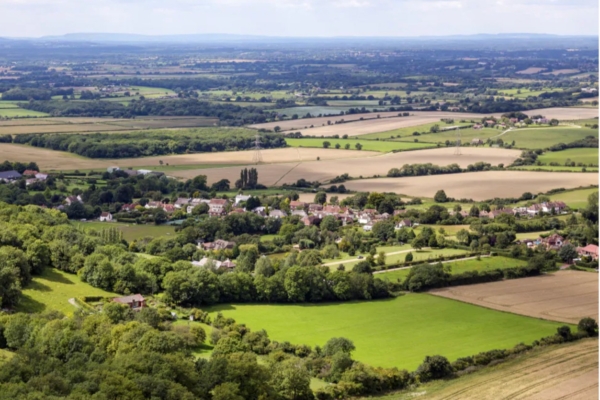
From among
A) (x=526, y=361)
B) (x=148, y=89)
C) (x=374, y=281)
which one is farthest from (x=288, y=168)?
→ (x=148, y=89)

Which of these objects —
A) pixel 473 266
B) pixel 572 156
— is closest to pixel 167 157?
pixel 572 156

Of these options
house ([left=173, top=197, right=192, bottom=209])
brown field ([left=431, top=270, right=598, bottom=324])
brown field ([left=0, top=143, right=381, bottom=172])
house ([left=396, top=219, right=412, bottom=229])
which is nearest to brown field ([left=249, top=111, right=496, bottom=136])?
brown field ([left=0, top=143, right=381, bottom=172])

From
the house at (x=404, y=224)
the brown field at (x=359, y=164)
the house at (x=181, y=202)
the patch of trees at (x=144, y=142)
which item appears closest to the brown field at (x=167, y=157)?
the brown field at (x=359, y=164)

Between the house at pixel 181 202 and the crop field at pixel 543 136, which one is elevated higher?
the crop field at pixel 543 136

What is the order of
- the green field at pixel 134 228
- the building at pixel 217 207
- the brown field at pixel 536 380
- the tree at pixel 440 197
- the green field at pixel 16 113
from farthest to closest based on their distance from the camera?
the green field at pixel 16 113
the tree at pixel 440 197
the building at pixel 217 207
the green field at pixel 134 228
the brown field at pixel 536 380

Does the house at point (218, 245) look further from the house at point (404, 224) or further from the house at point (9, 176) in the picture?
the house at point (9, 176)

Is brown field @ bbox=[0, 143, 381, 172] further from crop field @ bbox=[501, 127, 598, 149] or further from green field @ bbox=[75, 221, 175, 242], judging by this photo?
green field @ bbox=[75, 221, 175, 242]
